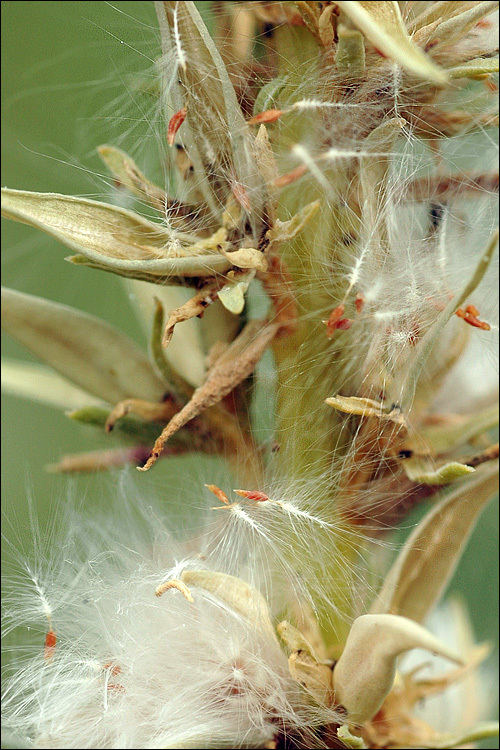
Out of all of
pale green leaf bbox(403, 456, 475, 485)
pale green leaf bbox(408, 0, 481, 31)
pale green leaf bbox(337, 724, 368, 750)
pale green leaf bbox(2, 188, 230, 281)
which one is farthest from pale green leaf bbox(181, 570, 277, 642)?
pale green leaf bbox(408, 0, 481, 31)

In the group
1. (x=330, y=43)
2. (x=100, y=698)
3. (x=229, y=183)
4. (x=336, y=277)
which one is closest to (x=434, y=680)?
(x=100, y=698)

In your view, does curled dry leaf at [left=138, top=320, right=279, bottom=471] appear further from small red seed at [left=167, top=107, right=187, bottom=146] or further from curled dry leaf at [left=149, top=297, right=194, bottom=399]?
small red seed at [left=167, top=107, right=187, bottom=146]

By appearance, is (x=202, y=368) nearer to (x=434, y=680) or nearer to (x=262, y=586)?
(x=262, y=586)

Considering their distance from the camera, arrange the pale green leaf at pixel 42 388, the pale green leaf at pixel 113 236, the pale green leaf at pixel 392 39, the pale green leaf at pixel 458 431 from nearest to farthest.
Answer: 1. the pale green leaf at pixel 392 39
2. the pale green leaf at pixel 113 236
3. the pale green leaf at pixel 458 431
4. the pale green leaf at pixel 42 388

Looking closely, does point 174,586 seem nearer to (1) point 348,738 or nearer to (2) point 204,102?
(1) point 348,738

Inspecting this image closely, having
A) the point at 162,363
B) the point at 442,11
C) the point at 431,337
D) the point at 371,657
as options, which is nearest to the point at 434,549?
the point at 371,657

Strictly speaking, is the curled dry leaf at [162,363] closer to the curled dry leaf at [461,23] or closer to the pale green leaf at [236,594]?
the pale green leaf at [236,594]

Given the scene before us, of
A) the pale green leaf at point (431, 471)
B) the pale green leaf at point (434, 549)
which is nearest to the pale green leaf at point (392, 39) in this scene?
the pale green leaf at point (431, 471)

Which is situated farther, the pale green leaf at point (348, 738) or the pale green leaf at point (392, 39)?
the pale green leaf at point (348, 738)
